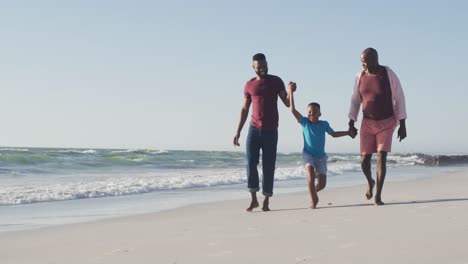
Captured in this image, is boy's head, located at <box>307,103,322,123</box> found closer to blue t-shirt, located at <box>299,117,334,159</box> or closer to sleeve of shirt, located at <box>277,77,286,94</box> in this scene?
blue t-shirt, located at <box>299,117,334,159</box>

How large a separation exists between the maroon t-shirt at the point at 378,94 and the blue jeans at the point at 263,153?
1044 millimetres

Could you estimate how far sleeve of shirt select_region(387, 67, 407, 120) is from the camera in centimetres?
639

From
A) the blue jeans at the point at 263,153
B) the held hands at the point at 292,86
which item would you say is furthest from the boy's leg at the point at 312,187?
the held hands at the point at 292,86

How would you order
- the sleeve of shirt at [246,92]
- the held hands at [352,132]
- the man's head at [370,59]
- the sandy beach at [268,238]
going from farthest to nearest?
the held hands at [352,132]
the sleeve of shirt at [246,92]
the man's head at [370,59]
the sandy beach at [268,238]

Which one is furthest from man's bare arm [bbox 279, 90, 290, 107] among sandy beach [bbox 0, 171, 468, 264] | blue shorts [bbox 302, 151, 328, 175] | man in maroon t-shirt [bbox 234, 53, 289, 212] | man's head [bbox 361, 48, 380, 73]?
sandy beach [bbox 0, 171, 468, 264]

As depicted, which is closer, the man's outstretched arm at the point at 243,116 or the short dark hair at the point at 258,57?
the short dark hair at the point at 258,57

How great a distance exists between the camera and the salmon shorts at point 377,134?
646cm

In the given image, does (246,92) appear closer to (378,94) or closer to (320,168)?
(320,168)

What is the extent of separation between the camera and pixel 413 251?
3.54 metres

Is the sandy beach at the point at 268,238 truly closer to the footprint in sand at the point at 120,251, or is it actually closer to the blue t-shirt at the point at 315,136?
the footprint in sand at the point at 120,251

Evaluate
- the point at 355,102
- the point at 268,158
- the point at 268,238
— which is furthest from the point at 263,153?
the point at 268,238

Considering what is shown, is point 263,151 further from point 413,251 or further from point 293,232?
point 413,251

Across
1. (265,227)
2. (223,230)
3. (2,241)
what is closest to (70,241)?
(2,241)

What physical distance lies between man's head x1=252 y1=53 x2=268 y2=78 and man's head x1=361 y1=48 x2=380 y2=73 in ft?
3.38
